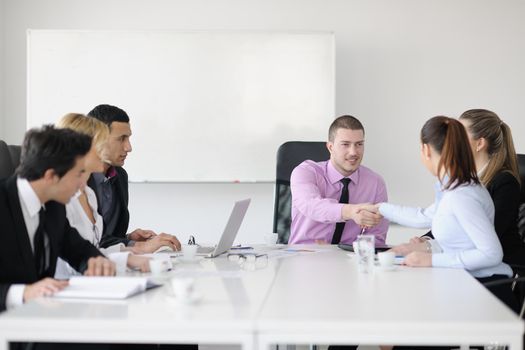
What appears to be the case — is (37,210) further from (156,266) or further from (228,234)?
(228,234)

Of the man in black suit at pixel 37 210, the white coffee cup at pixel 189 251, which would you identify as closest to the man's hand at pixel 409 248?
the white coffee cup at pixel 189 251

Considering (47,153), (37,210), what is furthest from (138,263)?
(47,153)

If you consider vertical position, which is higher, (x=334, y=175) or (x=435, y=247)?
(x=334, y=175)

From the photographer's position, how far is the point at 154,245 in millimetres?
→ 3293

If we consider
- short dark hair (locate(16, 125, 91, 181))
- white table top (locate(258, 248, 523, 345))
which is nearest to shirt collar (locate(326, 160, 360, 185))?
white table top (locate(258, 248, 523, 345))

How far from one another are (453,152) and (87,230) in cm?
149

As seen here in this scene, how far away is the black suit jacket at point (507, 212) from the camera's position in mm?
3229

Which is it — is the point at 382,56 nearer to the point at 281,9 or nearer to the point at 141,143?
the point at 281,9

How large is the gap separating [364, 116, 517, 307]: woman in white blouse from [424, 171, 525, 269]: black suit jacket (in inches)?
15.1

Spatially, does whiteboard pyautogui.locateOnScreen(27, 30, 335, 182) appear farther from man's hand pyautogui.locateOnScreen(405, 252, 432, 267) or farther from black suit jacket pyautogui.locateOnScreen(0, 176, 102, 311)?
black suit jacket pyautogui.locateOnScreen(0, 176, 102, 311)

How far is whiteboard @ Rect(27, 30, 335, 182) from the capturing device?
18.0 feet

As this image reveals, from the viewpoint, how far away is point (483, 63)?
18.5 feet

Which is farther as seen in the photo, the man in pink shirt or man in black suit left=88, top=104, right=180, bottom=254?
the man in pink shirt

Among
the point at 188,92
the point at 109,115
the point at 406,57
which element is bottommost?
the point at 109,115
